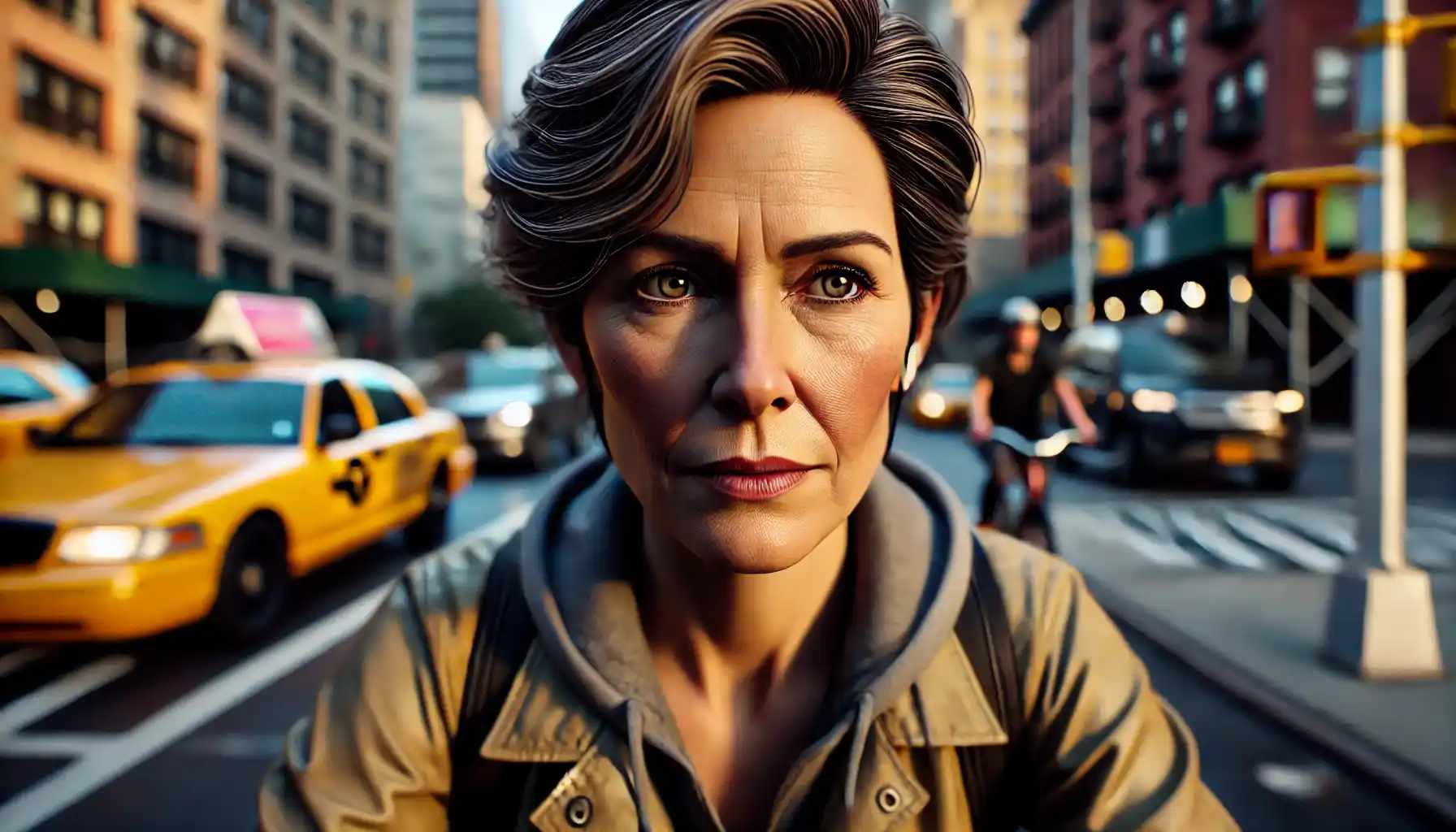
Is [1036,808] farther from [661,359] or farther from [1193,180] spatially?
[1193,180]

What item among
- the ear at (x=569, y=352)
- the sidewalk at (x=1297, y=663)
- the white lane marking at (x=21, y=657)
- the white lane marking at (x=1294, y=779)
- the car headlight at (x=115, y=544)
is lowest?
the white lane marking at (x=1294, y=779)

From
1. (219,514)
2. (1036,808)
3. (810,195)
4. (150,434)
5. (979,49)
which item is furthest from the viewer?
(979,49)

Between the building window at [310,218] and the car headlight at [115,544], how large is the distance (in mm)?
41020

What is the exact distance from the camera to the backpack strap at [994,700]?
1348 millimetres

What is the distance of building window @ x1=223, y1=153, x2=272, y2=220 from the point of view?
1414 inches

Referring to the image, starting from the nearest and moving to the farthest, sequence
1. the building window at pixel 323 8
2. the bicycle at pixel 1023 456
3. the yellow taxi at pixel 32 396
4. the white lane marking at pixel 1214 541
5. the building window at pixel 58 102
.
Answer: the bicycle at pixel 1023 456, the white lane marking at pixel 1214 541, the yellow taxi at pixel 32 396, the building window at pixel 58 102, the building window at pixel 323 8

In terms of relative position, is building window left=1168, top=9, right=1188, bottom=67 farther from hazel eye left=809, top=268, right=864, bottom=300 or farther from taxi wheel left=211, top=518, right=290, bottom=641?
hazel eye left=809, top=268, right=864, bottom=300

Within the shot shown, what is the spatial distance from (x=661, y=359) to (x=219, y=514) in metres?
4.69

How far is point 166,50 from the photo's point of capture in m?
30.5

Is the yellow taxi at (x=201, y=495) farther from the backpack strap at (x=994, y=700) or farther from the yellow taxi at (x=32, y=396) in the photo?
the backpack strap at (x=994, y=700)

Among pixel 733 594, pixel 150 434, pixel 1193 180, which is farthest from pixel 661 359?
pixel 1193 180

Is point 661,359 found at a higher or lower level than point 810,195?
lower

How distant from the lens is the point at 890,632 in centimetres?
138

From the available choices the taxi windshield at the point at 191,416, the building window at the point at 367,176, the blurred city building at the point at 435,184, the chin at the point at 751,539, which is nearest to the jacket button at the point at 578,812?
the chin at the point at 751,539
